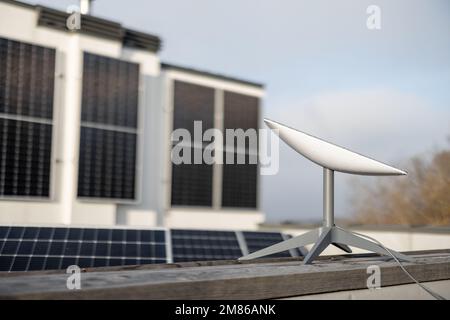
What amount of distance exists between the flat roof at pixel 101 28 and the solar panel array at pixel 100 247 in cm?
888

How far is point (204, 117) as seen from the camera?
26.5 m

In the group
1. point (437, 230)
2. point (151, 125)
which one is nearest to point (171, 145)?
point (151, 125)

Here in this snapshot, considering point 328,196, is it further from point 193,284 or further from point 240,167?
point 240,167

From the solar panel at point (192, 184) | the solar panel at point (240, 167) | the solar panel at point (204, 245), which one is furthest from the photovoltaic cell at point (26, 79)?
the solar panel at point (240, 167)

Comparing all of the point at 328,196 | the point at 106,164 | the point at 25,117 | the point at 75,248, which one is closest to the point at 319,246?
the point at 328,196

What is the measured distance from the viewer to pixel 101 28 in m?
22.1

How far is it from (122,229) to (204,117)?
410 inches

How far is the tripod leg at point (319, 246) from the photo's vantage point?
4316mm

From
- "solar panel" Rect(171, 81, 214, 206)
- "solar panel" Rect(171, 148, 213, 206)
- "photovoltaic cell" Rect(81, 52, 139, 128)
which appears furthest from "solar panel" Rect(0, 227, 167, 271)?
"solar panel" Rect(171, 81, 214, 206)

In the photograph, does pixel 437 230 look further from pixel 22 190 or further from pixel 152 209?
pixel 22 190

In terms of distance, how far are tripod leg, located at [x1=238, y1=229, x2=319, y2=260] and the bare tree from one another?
30.4m

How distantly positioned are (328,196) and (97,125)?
60.6ft

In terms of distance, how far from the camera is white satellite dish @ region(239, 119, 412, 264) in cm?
435

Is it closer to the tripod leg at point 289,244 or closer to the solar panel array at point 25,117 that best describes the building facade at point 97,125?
the solar panel array at point 25,117
